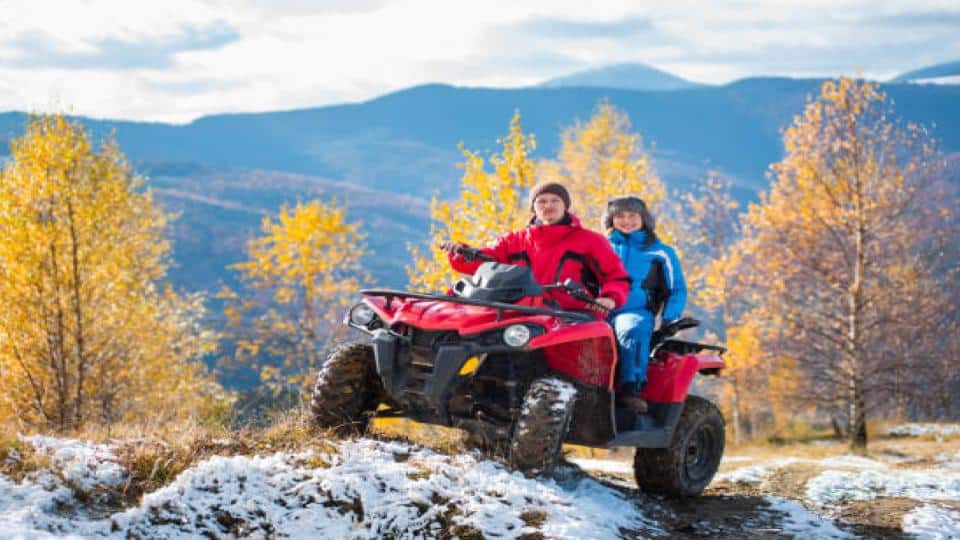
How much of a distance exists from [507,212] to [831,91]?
7812 millimetres

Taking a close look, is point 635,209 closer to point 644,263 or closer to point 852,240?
point 644,263

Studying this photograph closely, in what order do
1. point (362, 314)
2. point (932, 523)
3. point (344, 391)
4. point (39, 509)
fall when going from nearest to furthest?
point (39, 509) → point (932, 523) → point (344, 391) → point (362, 314)

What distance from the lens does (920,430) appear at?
1021 inches

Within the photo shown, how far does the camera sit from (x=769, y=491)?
27.2ft

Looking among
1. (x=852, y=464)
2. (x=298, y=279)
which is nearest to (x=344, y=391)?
(x=852, y=464)

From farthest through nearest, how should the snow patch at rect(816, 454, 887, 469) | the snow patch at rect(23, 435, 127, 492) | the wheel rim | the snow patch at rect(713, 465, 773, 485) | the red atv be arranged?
the snow patch at rect(816, 454, 887, 469), the snow patch at rect(713, 465, 773, 485), the wheel rim, the red atv, the snow patch at rect(23, 435, 127, 492)

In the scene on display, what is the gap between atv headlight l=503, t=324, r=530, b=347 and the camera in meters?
5.91

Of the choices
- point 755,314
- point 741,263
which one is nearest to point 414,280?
point 755,314

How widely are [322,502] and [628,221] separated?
4.35 m

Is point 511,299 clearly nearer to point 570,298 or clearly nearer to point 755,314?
point 570,298

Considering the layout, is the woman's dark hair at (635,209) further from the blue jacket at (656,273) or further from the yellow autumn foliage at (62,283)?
the yellow autumn foliage at (62,283)

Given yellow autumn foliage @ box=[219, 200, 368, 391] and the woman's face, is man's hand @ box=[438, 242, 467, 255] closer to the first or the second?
the woman's face

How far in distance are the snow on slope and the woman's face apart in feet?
10.5

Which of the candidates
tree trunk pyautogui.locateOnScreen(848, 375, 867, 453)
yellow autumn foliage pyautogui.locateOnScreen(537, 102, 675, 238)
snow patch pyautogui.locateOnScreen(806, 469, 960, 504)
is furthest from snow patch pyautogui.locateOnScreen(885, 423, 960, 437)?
snow patch pyautogui.locateOnScreen(806, 469, 960, 504)
